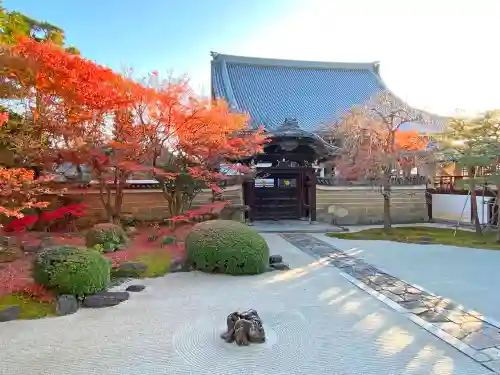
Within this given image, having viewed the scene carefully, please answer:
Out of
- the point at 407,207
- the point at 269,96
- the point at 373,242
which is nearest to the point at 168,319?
the point at 373,242

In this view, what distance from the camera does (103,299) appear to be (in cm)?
586

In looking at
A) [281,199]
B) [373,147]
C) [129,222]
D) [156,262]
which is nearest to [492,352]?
[156,262]

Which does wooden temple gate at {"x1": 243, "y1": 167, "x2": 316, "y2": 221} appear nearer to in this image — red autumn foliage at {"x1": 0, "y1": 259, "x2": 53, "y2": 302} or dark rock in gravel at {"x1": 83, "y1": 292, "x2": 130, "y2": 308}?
→ red autumn foliage at {"x1": 0, "y1": 259, "x2": 53, "y2": 302}

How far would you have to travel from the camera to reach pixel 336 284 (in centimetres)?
700

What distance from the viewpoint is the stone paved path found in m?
3.90

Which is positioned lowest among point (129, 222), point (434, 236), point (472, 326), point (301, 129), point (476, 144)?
point (434, 236)

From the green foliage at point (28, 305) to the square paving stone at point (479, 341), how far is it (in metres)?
5.49

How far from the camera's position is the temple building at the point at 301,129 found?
16.5 m

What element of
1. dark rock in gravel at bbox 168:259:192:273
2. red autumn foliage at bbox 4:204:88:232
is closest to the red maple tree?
red autumn foliage at bbox 4:204:88:232

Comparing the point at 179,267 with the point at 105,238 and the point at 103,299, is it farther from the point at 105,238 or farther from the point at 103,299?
the point at 105,238

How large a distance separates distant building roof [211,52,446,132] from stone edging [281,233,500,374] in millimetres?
12041

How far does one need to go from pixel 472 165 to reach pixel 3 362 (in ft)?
41.1

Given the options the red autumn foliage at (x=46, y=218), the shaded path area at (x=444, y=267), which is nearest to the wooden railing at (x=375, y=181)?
the shaded path area at (x=444, y=267)

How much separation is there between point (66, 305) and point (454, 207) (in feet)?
54.7
